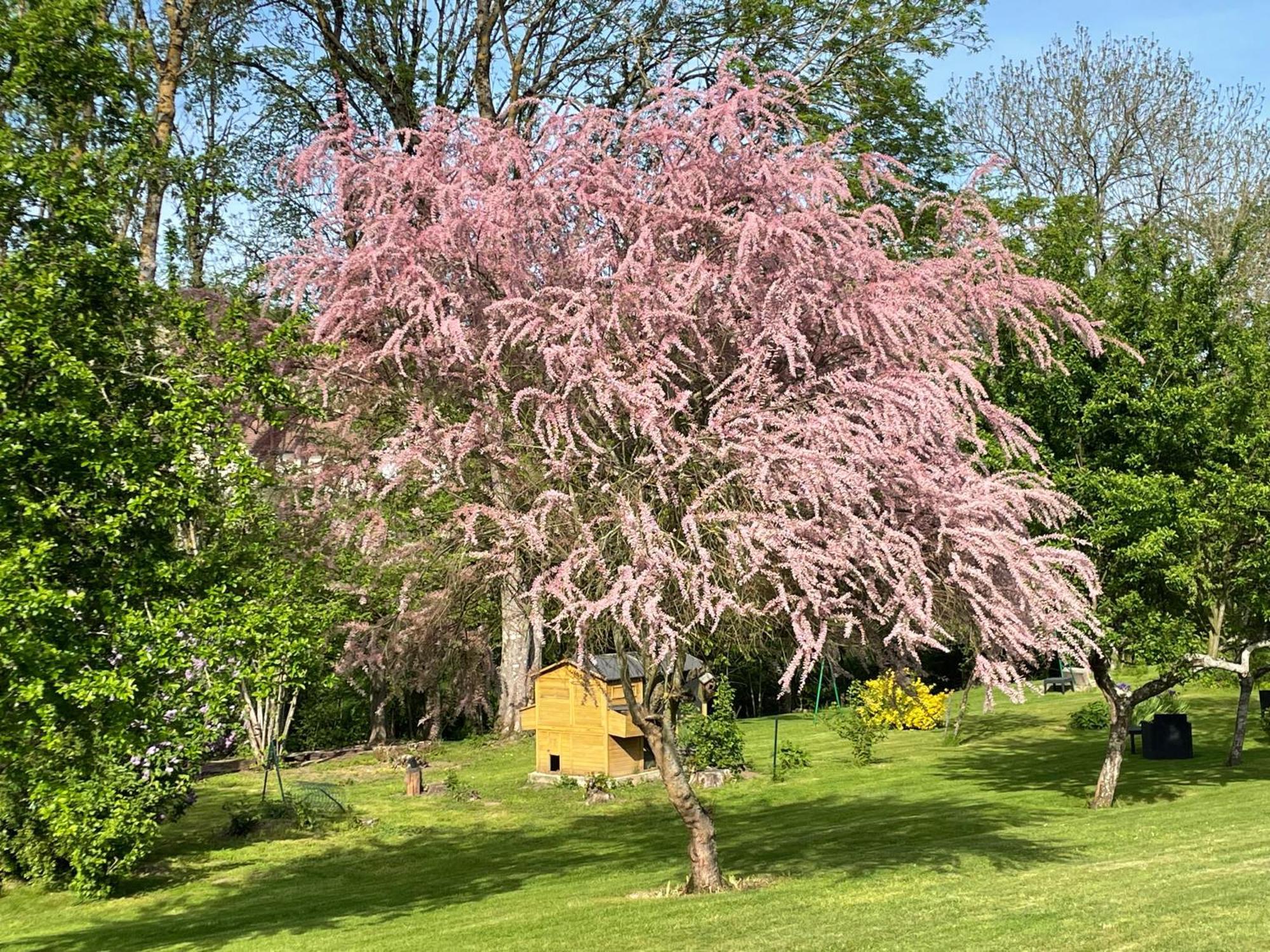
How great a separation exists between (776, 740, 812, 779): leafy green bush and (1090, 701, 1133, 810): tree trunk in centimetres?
596

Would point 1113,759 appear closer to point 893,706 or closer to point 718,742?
point 718,742

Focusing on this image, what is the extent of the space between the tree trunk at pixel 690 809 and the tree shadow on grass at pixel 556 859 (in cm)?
133

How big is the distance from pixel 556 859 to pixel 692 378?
25.4ft

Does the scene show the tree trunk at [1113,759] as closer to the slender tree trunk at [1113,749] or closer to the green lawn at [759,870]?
the slender tree trunk at [1113,749]

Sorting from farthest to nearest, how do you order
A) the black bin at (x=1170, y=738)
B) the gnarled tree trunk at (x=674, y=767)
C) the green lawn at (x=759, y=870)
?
the black bin at (x=1170, y=738) < the gnarled tree trunk at (x=674, y=767) < the green lawn at (x=759, y=870)

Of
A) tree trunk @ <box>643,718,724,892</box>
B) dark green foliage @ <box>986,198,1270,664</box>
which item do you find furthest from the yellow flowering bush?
tree trunk @ <box>643,718,724,892</box>

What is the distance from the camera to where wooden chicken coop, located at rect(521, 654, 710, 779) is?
19938 millimetres

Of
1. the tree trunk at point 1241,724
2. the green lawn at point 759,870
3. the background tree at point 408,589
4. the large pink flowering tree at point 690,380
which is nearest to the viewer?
the large pink flowering tree at point 690,380

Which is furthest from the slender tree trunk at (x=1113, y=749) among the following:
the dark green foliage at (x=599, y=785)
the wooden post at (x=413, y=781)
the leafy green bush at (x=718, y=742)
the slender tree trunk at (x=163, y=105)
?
the slender tree trunk at (x=163, y=105)

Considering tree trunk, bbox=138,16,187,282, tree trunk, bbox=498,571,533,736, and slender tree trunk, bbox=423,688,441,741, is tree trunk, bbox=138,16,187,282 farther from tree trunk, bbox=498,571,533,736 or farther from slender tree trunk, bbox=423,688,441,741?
slender tree trunk, bbox=423,688,441,741

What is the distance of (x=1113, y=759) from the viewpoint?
664 inches

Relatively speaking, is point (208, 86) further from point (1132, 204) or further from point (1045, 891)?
point (1132, 204)

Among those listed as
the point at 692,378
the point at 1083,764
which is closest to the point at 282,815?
the point at 692,378

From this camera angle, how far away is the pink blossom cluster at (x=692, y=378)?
369 inches
